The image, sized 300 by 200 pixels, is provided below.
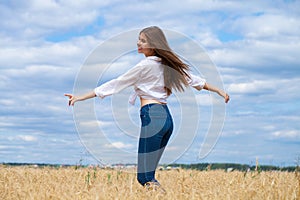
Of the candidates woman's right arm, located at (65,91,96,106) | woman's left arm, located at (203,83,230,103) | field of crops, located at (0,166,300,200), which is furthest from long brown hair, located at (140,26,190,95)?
field of crops, located at (0,166,300,200)

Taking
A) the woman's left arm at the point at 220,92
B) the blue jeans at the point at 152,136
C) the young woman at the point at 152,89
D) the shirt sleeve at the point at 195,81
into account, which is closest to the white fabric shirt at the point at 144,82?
the young woman at the point at 152,89

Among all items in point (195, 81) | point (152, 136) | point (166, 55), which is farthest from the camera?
point (195, 81)

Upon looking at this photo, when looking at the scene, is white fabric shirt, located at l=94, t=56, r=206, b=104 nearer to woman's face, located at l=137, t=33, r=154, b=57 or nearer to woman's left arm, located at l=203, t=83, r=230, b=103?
woman's face, located at l=137, t=33, r=154, b=57

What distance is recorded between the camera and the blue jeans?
6172mm

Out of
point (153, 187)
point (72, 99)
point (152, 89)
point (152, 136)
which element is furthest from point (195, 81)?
point (72, 99)

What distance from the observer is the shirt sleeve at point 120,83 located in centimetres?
623

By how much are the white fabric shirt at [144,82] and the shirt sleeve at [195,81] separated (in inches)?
20.9

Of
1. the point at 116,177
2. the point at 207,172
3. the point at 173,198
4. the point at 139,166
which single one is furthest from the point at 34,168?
the point at 173,198

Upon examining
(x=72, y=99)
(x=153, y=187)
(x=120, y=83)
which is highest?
(x=120, y=83)

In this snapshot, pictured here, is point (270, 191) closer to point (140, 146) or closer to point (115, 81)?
point (140, 146)

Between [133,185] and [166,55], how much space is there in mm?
1824

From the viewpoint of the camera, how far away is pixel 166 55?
6387 millimetres

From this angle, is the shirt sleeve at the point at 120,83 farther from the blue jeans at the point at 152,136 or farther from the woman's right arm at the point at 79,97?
the blue jeans at the point at 152,136

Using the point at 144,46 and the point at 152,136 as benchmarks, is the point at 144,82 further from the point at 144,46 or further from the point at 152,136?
the point at 152,136
